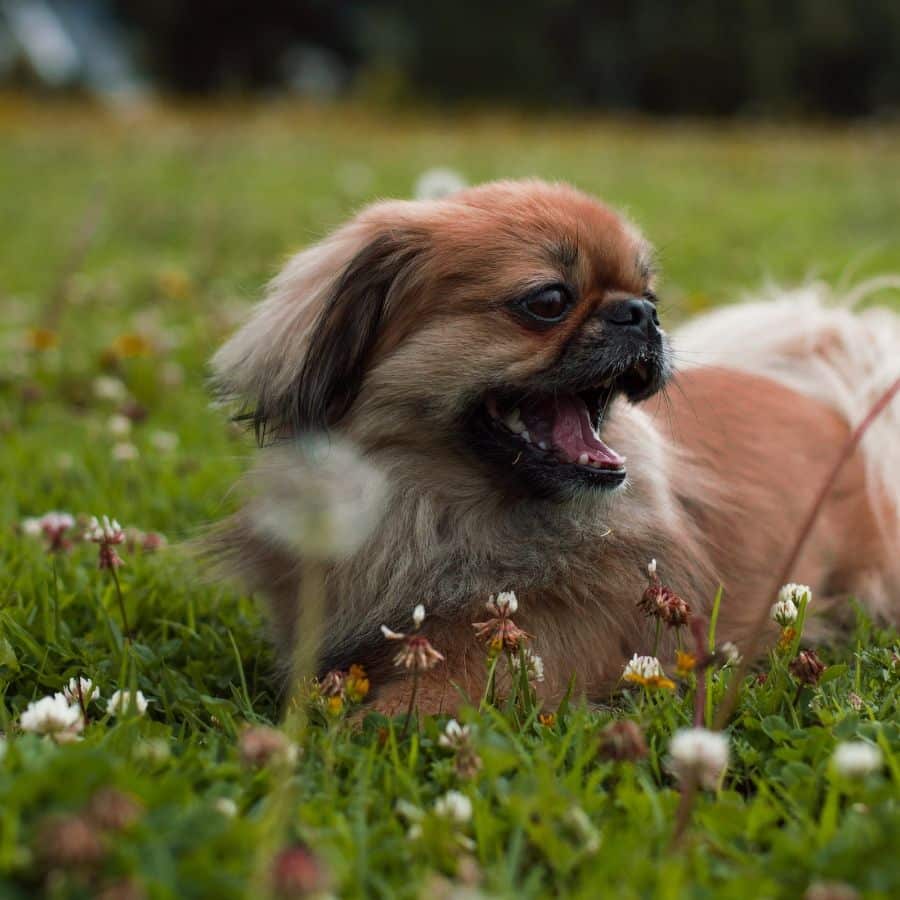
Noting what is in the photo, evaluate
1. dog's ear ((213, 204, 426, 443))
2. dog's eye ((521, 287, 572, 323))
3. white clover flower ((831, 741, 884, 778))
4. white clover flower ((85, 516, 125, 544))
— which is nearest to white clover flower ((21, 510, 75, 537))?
white clover flower ((85, 516, 125, 544))

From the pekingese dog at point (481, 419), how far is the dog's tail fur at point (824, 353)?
0.92 m

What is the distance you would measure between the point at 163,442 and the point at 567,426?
1.95 metres

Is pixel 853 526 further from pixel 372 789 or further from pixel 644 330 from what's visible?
pixel 372 789

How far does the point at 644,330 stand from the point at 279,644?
1.10 m

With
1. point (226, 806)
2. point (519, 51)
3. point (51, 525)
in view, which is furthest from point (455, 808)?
point (519, 51)

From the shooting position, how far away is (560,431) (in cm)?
276

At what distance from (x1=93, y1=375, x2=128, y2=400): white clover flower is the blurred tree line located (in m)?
19.9

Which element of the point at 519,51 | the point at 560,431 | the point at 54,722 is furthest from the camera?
the point at 519,51

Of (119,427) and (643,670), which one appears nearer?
(643,670)

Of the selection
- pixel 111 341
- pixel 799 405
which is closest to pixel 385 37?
pixel 111 341

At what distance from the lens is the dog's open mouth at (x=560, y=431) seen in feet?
8.72

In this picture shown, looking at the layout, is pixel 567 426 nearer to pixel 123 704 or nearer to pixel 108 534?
pixel 108 534

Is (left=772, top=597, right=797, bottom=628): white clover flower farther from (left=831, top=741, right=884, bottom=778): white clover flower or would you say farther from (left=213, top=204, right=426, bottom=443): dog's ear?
(left=213, top=204, right=426, bottom=443): dog's ear

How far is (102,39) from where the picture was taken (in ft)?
103
